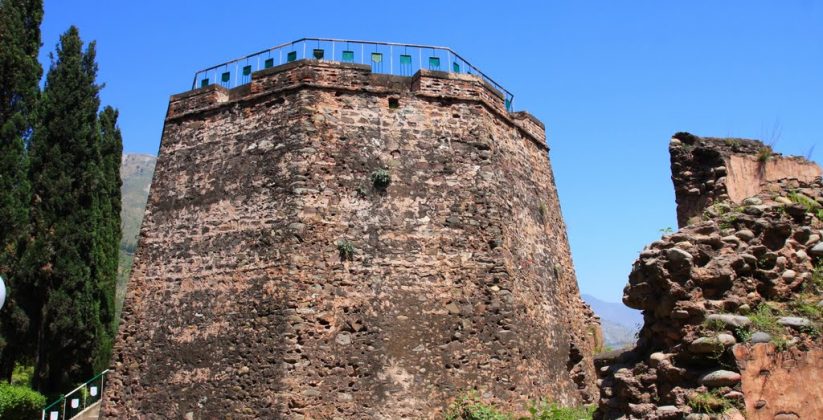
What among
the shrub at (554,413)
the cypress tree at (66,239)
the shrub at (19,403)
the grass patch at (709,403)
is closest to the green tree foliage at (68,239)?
the cypress tree at (66,239)

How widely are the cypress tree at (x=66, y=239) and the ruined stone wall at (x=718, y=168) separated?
16773 mm

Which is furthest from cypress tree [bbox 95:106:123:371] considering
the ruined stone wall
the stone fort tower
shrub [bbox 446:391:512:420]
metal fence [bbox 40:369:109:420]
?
the ruined stone wall

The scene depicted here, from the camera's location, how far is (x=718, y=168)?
1046 centimetres

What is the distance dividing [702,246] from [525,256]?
310 inches

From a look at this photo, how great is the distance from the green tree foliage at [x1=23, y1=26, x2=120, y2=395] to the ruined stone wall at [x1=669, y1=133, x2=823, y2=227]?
1678 centimetres

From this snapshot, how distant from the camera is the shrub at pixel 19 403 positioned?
1819 cm

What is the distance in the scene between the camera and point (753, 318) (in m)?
7.43

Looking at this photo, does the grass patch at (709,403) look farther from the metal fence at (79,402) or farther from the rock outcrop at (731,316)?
the metal fence at (79,402)

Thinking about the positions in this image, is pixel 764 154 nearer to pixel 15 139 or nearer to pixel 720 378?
A: pixel 720 378

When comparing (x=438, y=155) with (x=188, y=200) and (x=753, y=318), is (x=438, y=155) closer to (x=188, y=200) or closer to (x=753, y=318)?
(x=188, y=200)

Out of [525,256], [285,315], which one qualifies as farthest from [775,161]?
[285,315]

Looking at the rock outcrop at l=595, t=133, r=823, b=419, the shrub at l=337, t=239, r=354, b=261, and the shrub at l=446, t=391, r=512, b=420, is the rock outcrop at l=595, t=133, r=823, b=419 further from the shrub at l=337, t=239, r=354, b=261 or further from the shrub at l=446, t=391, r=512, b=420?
the shrub at l=337, t=239, r=354, b=261

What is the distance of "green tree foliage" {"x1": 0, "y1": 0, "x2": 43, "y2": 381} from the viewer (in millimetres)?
18297

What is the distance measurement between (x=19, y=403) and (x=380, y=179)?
1153 cm
